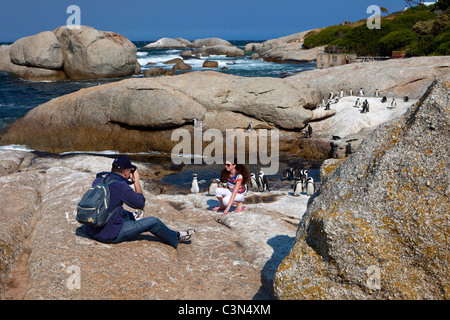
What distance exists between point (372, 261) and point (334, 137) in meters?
15.1

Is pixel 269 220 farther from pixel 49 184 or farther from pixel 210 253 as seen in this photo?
pixel 49 184

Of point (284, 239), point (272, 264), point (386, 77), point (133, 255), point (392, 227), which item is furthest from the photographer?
point (386, 77)

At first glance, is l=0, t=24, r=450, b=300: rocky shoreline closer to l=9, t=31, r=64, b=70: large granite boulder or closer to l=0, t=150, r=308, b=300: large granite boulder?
l=0, t=150, r=308, b=300: large granite boulder

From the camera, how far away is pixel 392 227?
4.32 meters

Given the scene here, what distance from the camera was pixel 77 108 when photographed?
2147 centimetres

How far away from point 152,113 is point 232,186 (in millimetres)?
11952

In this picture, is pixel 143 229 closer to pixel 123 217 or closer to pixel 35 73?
pixel 123 217

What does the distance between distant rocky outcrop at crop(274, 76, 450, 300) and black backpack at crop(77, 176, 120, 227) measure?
8.92ft

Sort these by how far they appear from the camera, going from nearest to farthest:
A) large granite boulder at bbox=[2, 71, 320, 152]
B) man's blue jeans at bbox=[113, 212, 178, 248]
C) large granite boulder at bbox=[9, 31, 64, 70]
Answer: man's blue jeans at bbox=[113, 212, 178, 248], large granite boulder at bbox=[2, 71, 320, 152], large granite boulder at bbox=[9, 31, 64, 70]

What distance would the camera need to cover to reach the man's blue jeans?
640 centimetres

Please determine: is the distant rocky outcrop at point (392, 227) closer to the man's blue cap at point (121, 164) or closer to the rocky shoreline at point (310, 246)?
the rocky shoreline at point (310, 246)

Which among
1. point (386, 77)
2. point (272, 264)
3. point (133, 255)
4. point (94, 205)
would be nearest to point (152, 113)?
point (133, 255)

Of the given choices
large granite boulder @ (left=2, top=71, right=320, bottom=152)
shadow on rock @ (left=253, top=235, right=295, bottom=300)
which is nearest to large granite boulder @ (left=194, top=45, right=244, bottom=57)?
large granite boulder @ (left=2, top=71, right=320, bottom=152)
